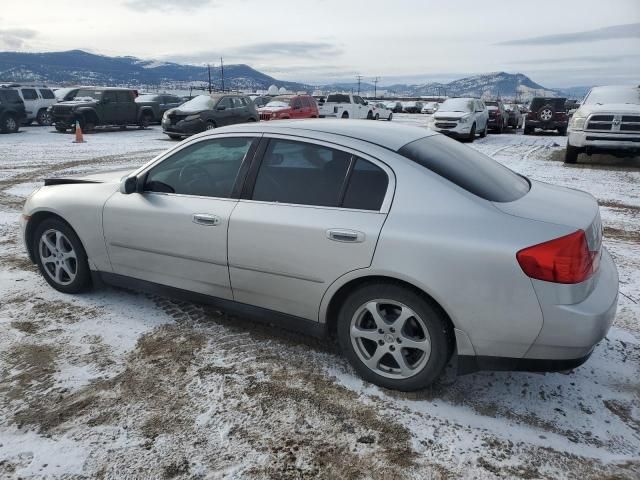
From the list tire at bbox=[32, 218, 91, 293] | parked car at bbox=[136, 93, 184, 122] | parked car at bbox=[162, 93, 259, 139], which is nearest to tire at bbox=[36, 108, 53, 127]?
parked car at bbox=[136, 93, 184, 122]

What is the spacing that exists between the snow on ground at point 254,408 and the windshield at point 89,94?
63.5 ft

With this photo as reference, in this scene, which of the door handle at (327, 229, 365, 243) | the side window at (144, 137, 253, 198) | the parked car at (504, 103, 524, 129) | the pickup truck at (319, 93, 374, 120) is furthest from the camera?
the parked car at (504, 103, 524, 129)

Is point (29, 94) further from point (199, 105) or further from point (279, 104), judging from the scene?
point (279, 104)

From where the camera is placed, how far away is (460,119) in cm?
1775

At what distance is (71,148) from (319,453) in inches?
617

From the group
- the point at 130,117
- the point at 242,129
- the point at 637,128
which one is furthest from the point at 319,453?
the point at 130,117

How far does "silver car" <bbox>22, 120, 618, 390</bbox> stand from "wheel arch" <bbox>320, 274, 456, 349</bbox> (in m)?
0.01

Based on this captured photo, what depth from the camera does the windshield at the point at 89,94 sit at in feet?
69.1

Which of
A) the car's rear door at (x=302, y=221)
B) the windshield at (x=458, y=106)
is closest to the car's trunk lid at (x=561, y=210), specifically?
the car's rear door at (x=302, y=221)

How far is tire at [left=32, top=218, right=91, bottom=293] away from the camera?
419 centimetres

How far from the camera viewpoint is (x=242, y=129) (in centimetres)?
357

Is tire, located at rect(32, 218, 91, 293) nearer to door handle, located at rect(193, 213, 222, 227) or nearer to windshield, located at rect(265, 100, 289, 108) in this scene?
door handle, located at rect(193, 213, 222, 227)

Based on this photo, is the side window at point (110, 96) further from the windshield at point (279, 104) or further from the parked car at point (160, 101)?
the windshield at point (279, 104)

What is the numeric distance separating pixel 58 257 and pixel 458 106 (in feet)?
56.6
